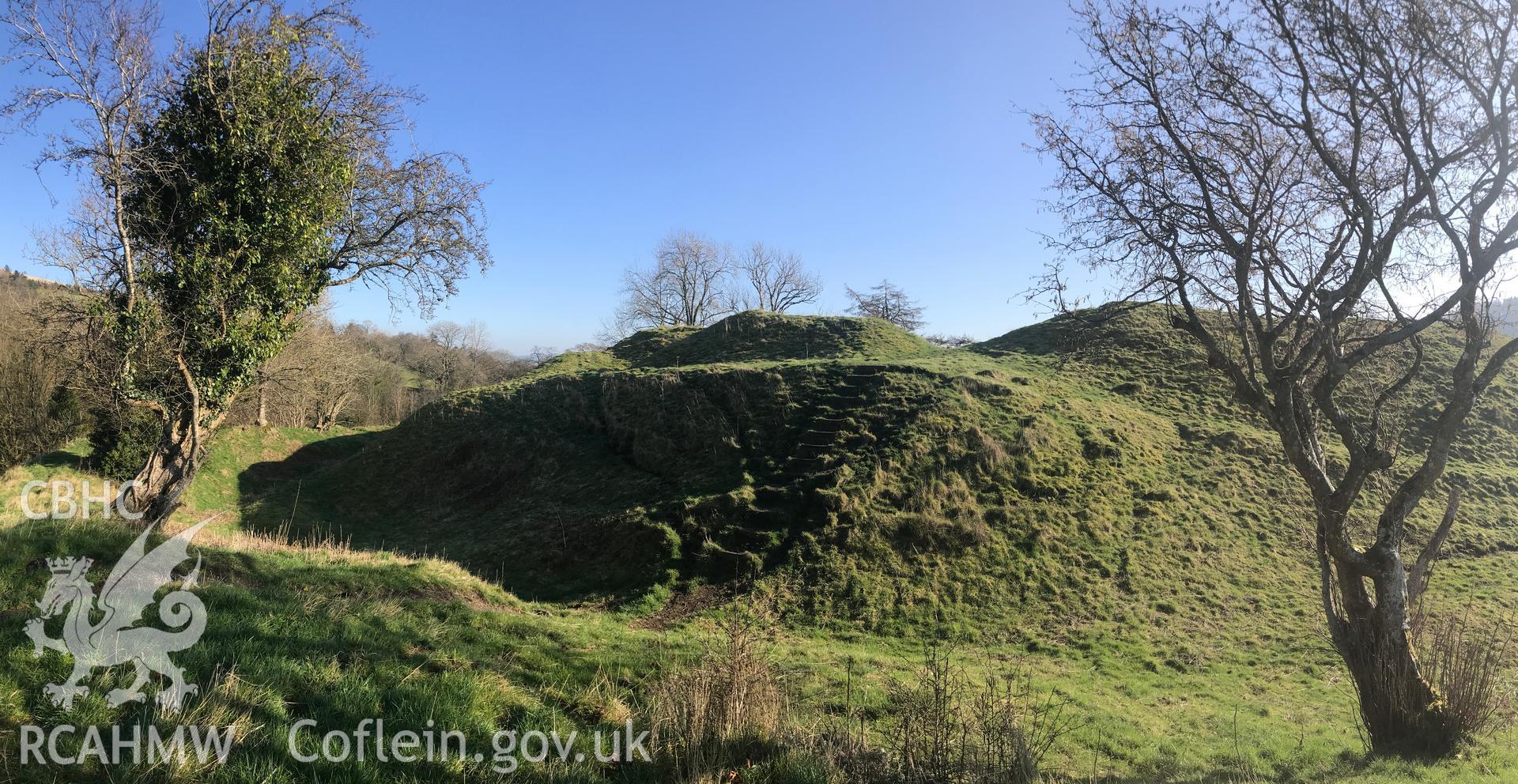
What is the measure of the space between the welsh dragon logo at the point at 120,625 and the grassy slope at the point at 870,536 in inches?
5.8

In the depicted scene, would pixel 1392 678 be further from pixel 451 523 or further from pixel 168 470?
pixel 451 523

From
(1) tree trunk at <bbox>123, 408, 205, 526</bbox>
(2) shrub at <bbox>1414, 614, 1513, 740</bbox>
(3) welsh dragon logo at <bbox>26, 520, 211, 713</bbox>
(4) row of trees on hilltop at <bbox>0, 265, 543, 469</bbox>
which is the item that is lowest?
(2) shrub at <bbox>1414, 614, 1513, 740</bbox>

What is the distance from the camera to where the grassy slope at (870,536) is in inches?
276

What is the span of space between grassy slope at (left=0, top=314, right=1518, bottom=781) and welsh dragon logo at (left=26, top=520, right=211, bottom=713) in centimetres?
15

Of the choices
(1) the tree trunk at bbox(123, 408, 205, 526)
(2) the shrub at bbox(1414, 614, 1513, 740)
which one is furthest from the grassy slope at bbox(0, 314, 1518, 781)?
(1) the tree trunk at bbox(123, 408, 205, 526)

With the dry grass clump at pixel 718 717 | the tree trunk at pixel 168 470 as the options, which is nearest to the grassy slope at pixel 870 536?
the dry grass clump at pixel 718 717

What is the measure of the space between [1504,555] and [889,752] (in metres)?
21.2

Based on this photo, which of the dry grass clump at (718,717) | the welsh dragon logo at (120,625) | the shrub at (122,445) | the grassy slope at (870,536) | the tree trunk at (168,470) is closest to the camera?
the welsh dragon logo at (120,625)

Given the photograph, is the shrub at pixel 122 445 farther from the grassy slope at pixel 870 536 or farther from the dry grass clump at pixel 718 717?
the dry grass clump at pixel 718 717

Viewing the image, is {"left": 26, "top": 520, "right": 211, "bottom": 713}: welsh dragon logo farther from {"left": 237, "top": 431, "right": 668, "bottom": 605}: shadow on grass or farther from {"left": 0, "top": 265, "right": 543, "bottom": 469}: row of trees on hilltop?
{"left": 237, "top": 431, "right": 668, "bottom": 605}: shadow on grass

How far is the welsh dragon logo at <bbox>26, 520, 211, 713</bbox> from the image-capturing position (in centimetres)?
374

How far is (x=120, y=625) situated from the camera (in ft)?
14.7

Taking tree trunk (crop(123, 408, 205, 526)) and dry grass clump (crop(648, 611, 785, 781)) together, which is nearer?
dry grass clump (crop(648, 611, 785, 781))

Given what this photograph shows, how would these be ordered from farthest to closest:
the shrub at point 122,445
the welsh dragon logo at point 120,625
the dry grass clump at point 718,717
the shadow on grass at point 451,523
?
the shrub at point 122,445 < the shadow on grass at point 451,523 < the dry grass clump at point 718,717 < the welsh dragon logo at point 120,625
